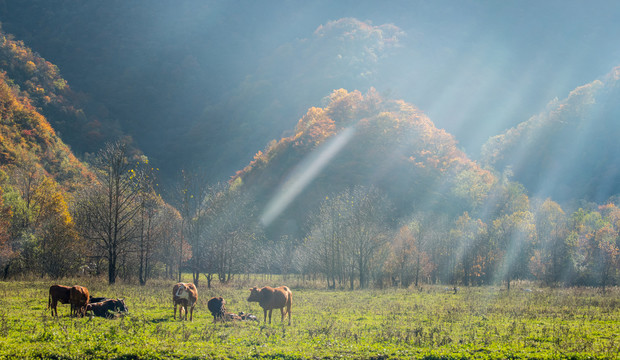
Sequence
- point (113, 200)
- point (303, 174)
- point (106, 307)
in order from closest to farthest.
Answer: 1. point (106, 307)
2. point (113, 200)
3. point (303, 174)

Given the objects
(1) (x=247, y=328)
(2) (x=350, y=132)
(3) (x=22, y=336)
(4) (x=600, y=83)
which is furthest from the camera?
(4) (x=600, y=83)

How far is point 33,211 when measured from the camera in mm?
63156

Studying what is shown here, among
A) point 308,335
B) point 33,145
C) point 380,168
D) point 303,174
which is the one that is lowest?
point 308,335

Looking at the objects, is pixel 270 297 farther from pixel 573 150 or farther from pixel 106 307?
pixel 573 150

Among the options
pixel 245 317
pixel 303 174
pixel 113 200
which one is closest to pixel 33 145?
pixel 303 174

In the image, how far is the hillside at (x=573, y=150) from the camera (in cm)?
16612

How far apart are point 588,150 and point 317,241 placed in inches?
6233

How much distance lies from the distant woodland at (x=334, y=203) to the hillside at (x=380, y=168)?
55 cm

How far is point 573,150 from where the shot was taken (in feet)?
586

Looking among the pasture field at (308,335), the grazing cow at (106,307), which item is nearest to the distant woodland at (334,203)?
the grazing cow at (106,307)

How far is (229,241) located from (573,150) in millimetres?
172376

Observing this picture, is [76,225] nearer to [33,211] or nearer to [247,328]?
[33,211]

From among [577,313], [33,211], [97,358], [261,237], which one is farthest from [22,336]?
[261,237]

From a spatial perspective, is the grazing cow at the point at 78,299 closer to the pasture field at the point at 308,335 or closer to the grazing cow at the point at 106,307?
the grazing cow at the point at 106,307
